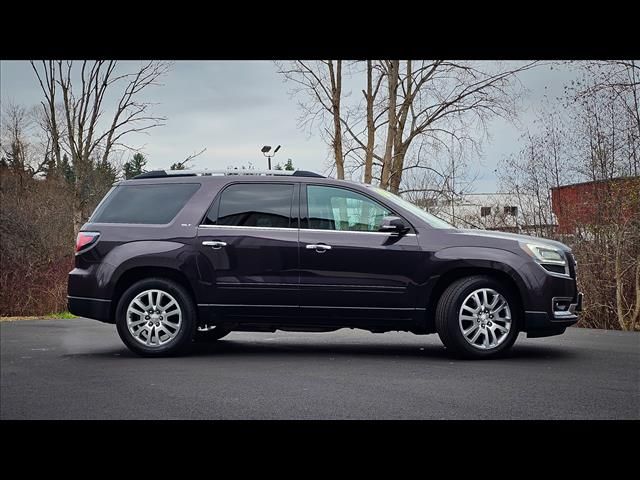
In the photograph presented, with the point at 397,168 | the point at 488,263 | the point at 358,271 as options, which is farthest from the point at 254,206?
the point at 397,168

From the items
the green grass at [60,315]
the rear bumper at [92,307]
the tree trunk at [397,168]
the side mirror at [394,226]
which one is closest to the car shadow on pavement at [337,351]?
the rear bumper at [92,307]

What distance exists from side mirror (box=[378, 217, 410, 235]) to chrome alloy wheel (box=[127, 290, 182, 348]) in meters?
2.34

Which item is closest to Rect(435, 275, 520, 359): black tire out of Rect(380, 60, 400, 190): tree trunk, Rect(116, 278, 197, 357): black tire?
Rect(116, 278, 197, 357): black tire

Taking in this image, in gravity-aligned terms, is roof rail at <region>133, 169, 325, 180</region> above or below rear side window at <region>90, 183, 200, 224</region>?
above

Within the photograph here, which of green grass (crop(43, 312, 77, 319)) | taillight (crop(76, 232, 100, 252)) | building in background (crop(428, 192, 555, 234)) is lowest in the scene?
green grass (crop(43, 312, 77, 319))

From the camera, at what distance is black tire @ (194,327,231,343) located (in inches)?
359

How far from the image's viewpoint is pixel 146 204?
8.22 meters

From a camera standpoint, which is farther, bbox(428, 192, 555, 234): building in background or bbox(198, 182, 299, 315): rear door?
bbox(428, 192, 555, 234): building in background

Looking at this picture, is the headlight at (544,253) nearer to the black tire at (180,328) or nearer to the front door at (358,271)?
the front door at (358,271)

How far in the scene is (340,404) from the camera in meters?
5.42

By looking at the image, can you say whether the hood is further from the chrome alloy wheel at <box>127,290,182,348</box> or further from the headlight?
the chrome alloy wheel at <box>127,290,182,348</box>
